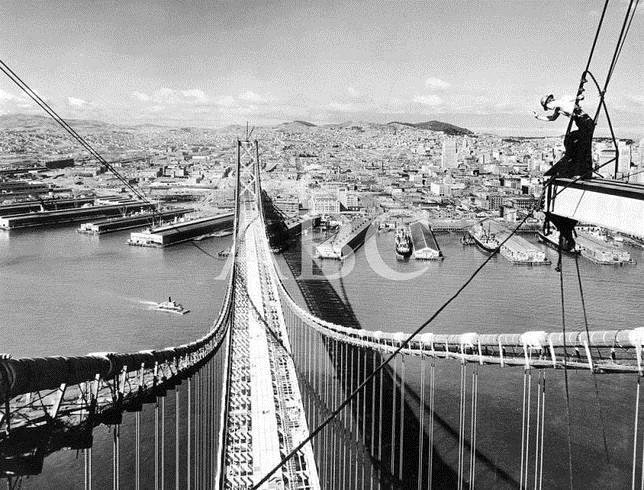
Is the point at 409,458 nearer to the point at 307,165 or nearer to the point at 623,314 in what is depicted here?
the point at 623,314

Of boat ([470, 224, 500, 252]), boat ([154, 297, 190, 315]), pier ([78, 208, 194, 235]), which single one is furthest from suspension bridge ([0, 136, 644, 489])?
pier ([78, 208, 194, 235])

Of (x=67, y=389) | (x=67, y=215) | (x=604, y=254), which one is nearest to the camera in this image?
(x=67, y=389)

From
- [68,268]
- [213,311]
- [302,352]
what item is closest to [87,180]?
[68,268]

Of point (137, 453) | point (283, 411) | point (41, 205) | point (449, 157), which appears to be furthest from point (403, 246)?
point (449, 157)

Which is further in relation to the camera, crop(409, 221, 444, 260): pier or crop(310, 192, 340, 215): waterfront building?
crop(310, 192, 340, 215): waterfront building

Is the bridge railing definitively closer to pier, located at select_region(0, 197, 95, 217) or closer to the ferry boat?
the ferry boat

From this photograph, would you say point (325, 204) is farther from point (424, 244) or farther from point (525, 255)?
point (525, 255)

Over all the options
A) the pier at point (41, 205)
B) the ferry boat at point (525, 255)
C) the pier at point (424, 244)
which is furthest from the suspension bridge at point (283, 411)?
the pier at point (41, 205)
